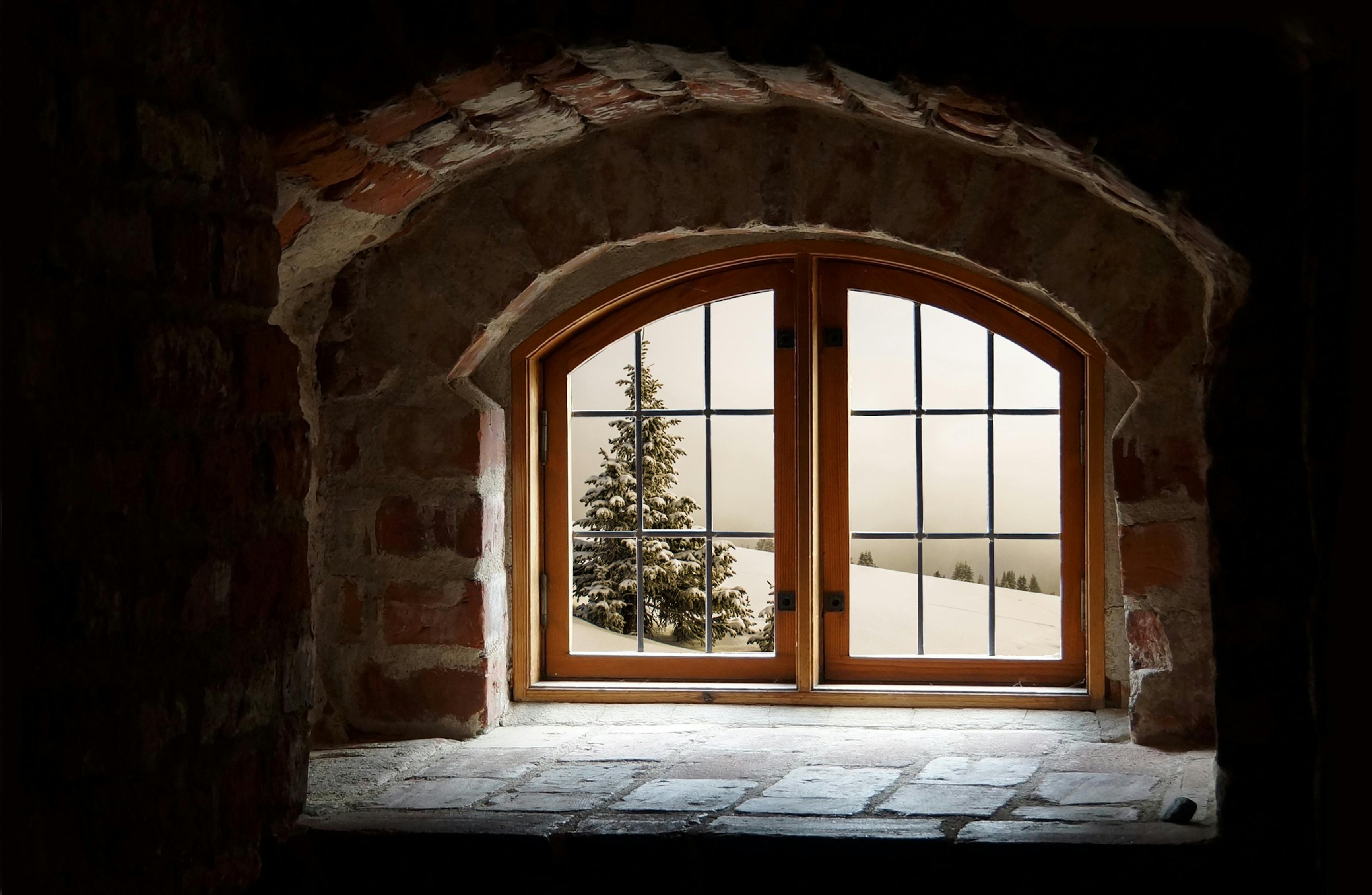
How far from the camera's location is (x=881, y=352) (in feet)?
10.8

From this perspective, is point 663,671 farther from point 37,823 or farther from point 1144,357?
point 37,823

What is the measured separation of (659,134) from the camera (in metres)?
2.95

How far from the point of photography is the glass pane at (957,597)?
3293 mm

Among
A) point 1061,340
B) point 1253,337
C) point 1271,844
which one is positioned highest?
point 1061,340

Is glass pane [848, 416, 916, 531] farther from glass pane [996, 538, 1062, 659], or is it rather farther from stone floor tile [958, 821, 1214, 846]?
stone floor tile [958, 821, 1214, 846]

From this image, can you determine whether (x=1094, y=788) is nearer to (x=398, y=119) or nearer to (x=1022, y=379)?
(x=1022, y=379)

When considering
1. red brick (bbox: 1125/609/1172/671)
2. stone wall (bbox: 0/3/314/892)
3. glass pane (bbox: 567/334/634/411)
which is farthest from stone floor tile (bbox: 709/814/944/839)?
glass pane (bbox: 567/334/634/411)

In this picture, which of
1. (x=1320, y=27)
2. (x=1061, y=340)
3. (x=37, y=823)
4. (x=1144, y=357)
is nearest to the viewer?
(x=37, y=823)

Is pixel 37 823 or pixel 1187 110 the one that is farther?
pixel 1187 110

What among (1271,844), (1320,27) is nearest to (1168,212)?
(1320,27)

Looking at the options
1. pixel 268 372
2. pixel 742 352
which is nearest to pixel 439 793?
pixel 268 372

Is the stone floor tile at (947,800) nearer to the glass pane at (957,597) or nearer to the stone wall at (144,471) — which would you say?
the glass pane at (957,597)

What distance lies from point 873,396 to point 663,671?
0.92 m

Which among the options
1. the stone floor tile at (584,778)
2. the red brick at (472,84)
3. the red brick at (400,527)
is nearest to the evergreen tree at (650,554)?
the red brick at (400,527)
